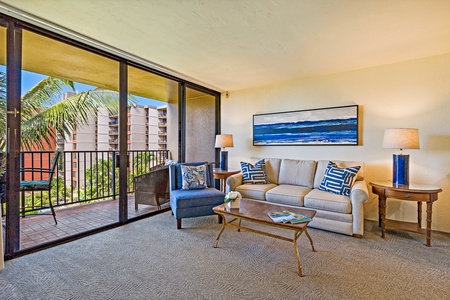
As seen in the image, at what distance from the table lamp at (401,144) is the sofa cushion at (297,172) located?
1.08 m

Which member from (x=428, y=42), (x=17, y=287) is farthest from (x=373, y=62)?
(x=17, y=287)

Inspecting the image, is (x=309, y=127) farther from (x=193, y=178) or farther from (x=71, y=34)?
(x=71, y=34)

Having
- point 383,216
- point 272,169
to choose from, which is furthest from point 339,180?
point 272,169

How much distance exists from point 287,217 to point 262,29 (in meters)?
1.97

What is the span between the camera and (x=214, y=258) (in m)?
2.23

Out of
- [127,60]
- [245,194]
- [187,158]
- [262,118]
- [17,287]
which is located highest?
[127,60]

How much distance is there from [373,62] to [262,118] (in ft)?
6.52

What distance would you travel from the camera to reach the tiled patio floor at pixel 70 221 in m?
2.64

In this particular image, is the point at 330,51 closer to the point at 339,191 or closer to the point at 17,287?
the point at 339,191

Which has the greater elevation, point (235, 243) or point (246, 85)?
point (246, 85)

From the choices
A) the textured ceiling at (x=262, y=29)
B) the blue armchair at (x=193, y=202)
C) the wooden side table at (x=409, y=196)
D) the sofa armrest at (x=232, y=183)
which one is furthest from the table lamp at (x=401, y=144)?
the blue armchair at (x=193, y=202)

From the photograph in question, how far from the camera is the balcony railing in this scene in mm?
3363

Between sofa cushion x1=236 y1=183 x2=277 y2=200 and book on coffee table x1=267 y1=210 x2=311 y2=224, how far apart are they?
1045 mm

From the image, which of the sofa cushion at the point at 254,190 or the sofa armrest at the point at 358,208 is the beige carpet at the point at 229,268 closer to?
the sofa armrest at the point at 358,208
